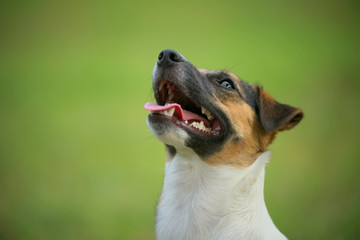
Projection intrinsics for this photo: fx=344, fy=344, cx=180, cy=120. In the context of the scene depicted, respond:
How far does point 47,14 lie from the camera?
12.1 meters

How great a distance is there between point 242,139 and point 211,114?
41 centimetres

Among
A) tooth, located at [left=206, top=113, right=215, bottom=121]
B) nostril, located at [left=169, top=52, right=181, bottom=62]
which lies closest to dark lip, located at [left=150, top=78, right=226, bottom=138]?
tooth, located at [left=206, top=113, right=215, bottom=121]

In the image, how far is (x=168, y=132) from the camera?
3.14 meters

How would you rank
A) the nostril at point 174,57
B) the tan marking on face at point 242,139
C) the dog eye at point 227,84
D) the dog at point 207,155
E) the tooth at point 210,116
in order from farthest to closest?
the dog eye at point 227,84 < the tooth at point 210,116 < the tan marking on face at point 242,139 < the nostril at point 174,57 < the dog at point 207,155

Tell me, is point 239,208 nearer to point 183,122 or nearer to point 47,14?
point 183,122

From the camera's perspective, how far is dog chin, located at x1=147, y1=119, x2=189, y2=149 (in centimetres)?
313

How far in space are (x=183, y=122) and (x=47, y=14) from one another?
423 inches

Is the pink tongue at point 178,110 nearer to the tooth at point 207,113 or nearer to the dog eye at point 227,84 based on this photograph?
the tooth at point 207,113

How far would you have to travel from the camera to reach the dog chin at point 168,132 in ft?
10.3

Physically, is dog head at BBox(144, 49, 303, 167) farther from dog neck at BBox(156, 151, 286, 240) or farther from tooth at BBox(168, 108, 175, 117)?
dog neck at BBox(156, 151, 286, 240)

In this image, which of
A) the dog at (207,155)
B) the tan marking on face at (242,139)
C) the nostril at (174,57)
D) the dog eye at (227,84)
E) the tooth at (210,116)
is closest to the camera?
the dog at (207,155)

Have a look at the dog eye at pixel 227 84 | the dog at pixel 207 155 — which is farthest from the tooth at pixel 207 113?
the dog eye at pixel 227 84

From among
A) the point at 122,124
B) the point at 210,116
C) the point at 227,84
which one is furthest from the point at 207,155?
the point at 122,124

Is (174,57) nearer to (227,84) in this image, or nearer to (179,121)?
(179,121)
